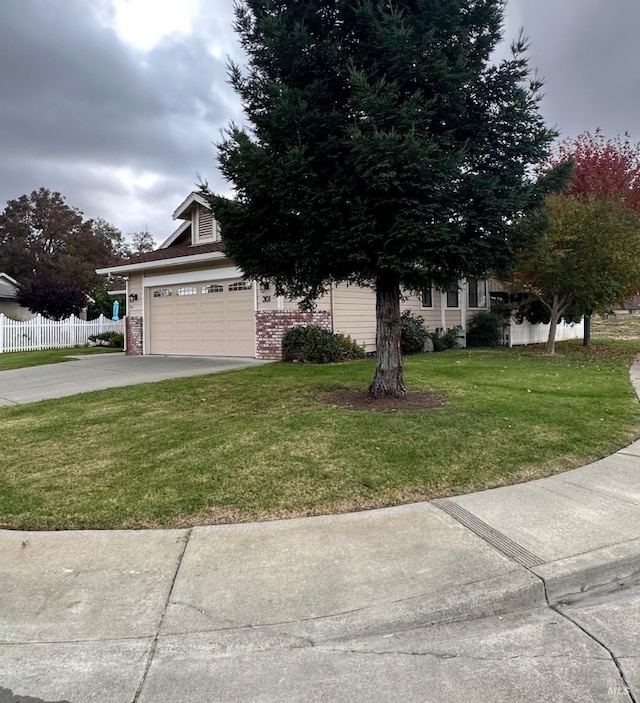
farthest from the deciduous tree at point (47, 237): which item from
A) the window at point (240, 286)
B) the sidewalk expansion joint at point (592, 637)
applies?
the sidewalk expansion joint at point (592, 637)

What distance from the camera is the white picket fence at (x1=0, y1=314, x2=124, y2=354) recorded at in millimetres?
22625

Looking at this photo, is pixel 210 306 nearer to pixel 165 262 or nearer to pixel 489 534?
pixel 165 262

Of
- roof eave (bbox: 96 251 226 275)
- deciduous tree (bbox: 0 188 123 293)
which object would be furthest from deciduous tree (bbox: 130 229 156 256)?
roof eave (bbox: 96 251 226 275)

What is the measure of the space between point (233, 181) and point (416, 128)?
246 centimetres

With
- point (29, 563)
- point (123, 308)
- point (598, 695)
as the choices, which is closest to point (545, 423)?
point (598, 695)

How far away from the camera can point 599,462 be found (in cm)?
527

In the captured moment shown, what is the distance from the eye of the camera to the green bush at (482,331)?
20484mm

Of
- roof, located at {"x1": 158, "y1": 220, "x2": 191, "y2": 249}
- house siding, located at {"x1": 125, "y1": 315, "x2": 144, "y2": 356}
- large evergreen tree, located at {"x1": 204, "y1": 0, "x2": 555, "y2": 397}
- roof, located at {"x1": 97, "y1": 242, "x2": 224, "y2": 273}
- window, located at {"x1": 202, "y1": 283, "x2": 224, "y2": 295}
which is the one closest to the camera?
large evergreen tree, located at {"x1": 204, "y1": 0, "x2": 555, "y2": 397}

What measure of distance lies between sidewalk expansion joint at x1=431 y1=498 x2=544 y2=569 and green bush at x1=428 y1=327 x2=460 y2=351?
14.1 meters

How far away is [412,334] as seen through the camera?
54.9ft

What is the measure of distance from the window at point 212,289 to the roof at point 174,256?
100 centimetres

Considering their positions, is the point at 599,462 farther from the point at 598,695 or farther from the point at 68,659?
the point at 68,659

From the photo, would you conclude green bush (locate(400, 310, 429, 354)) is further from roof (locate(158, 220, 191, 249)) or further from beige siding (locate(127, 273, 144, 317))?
beige siding (locate(127, 273, 144, 317))

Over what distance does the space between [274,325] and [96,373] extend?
4732 mm
